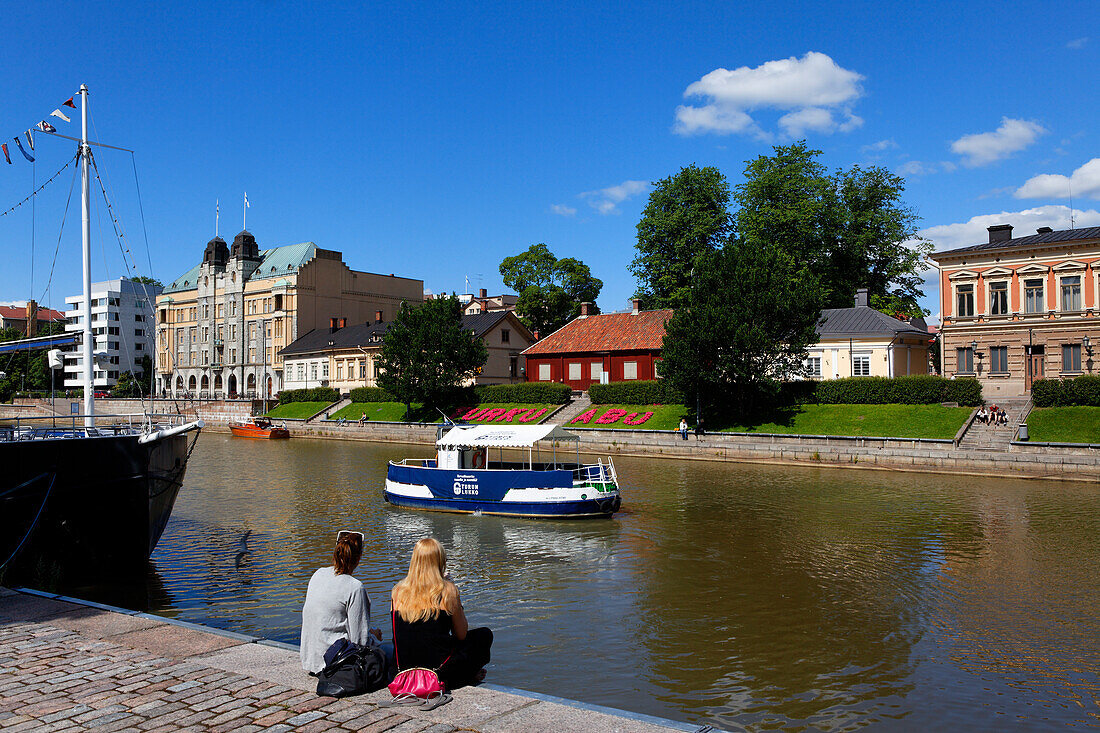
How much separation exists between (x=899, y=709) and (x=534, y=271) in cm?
8380

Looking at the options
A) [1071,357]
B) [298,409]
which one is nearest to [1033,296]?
[1071,357]

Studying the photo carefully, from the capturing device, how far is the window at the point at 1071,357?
4991cm

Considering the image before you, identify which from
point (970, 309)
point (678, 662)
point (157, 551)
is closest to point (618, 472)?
point (157, 551)

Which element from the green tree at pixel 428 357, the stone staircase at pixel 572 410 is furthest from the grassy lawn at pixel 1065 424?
the green tree at pixel 428 357

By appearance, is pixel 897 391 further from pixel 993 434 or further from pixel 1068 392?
pixel 1068 392

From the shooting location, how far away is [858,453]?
41.7 meters

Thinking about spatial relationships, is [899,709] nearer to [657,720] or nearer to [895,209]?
[657,720]

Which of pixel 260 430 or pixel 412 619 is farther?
pixel 260 430

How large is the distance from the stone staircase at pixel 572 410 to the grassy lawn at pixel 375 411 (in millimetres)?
14541

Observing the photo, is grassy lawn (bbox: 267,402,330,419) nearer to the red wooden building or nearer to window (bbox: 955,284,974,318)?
the red wooden building

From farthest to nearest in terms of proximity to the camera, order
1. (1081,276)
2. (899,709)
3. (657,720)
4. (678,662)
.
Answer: (1081,276) → (678,662) → (899,709) → (657,720)

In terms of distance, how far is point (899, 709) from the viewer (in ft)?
35.1

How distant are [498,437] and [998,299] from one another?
4166 centimetres

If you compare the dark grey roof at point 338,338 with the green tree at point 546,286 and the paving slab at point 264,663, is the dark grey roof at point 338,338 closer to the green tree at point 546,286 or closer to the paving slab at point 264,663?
the green tree at point 546,286
